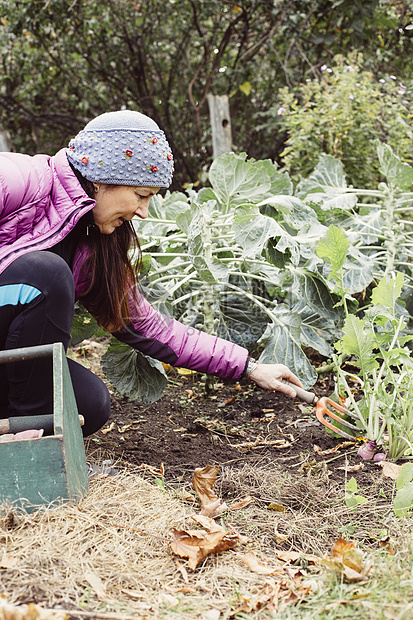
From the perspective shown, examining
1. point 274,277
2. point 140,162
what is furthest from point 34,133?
point 140,162

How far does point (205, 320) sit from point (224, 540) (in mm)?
1268

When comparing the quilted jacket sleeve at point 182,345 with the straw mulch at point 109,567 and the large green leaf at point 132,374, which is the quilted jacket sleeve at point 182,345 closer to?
the large green leaf at point 132,374

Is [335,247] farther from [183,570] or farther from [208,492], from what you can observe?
[183,570]

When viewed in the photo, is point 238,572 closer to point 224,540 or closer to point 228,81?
point 224,540

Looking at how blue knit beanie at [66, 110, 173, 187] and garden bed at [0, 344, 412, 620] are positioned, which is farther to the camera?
blue knit beanie at [66, 110, 173, 187]

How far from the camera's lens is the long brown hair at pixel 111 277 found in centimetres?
196

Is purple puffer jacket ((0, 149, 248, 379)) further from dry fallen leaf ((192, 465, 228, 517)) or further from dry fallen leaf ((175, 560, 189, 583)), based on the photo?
dry fallen leaf ((175, 560, 189, 583))

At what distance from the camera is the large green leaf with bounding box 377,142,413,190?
304cm

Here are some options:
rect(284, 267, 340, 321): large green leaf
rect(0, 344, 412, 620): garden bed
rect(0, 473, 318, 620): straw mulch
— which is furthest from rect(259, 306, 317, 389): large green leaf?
rect(0, 473, 318, 620): straw mulch

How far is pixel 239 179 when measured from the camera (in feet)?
8.93

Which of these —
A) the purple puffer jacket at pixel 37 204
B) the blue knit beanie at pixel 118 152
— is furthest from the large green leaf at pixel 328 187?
the purple puffer jacket at pixel 37 204

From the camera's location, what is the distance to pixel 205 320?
2.63 metres

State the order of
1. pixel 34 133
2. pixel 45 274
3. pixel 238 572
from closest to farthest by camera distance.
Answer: pixel 238 572 → pixel 45 274 → pixel 34 133

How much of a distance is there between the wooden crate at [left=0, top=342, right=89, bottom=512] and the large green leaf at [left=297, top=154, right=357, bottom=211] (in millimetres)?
2063
